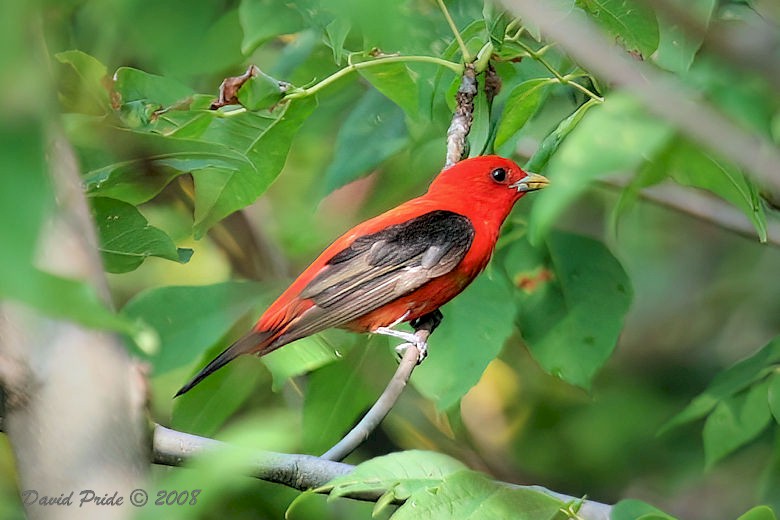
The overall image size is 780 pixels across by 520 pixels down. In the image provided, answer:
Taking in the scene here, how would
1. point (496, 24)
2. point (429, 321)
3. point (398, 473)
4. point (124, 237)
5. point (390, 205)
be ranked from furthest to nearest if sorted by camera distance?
point (390, 205), point (429, 321), point (496, 24), point (124, 237), point (398, 473)

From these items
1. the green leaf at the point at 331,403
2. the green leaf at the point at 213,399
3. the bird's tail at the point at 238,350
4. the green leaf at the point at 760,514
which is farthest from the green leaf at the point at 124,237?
the green leaf at the point at 760,514

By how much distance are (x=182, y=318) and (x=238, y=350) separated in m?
0.27

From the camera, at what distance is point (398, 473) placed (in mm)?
2631

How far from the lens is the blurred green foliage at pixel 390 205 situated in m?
1.47

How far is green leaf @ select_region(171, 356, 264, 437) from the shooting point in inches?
161

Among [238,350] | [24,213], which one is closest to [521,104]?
[238,350]

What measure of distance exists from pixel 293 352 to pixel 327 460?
3.25 ft

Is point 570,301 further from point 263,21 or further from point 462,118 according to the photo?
point 263,21

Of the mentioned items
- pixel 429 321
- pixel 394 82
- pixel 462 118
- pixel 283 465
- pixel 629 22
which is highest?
pixel 629 22

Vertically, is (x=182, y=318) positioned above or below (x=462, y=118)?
below

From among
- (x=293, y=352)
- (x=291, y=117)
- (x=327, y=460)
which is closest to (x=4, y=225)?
(x=327, y=460)

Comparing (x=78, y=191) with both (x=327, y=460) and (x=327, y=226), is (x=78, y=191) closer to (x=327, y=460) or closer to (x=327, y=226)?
(x=327, y=460)

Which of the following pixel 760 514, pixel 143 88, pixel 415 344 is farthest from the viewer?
pixel 415 344

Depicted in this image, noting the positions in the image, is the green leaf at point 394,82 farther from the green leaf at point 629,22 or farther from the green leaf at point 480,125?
the green leaf at point 629,22
